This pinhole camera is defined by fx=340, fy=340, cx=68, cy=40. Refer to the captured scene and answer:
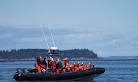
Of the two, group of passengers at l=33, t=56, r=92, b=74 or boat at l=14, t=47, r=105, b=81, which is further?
group of passengers at l=33, t=56, r=92, b=74

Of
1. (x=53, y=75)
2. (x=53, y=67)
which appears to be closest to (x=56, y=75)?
(x=53, y=75)

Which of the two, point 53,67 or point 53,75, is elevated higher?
point 53,67

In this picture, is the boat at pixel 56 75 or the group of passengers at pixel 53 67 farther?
the group of passengers at pixel 53 67

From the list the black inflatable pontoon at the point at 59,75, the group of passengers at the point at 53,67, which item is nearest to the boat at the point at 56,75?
the black inflatable pontoon at the point at 59,75

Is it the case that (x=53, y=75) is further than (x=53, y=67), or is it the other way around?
(x=53, y=67)

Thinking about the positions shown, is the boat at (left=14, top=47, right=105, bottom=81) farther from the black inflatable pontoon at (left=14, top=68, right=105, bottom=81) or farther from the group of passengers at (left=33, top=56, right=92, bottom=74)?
the group of passengers at (left=33, top=56, right=92, bottom=74)

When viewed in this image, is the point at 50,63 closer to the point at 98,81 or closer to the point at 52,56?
the point at 52,56

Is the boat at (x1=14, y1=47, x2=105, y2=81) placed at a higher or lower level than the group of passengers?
lower

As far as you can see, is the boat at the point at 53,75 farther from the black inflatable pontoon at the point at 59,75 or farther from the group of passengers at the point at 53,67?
the group of passengers at the point at 53,67

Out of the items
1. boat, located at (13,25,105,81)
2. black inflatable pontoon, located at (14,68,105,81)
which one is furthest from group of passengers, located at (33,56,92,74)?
black inflatable pontoon, located at (14,68,105,81)

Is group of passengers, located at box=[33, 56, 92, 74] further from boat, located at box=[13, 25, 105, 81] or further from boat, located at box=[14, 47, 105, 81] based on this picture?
boat, located at box=[14, 47, 105, 81]

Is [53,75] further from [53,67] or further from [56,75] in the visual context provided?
[53,67]

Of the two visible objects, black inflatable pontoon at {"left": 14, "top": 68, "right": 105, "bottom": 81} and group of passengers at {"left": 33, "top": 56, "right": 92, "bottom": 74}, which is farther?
group of passengers at {"left": 33, "top": 56, "right": 92, "bottom": 74}

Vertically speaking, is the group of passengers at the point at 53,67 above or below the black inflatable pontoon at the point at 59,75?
above
